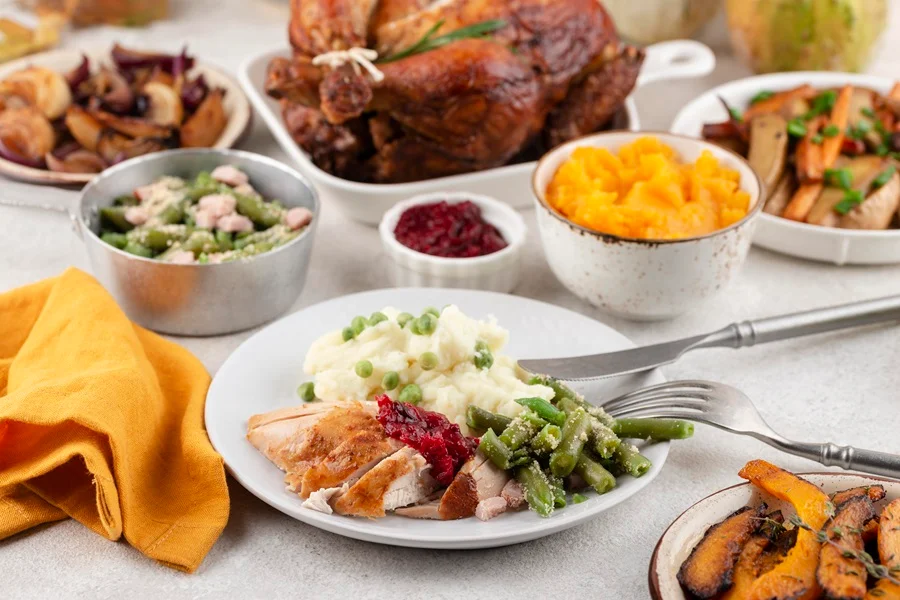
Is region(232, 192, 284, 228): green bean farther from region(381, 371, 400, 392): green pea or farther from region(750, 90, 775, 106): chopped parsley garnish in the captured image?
region(750, 90, 775, 106): chopped parsley garnish

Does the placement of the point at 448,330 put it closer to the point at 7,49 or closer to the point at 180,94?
the point at 180,94

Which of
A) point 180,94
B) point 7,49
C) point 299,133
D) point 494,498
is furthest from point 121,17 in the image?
point 494,498

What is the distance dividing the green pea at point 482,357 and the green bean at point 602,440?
0.35 m

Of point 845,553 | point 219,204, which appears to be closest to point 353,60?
point 219,204

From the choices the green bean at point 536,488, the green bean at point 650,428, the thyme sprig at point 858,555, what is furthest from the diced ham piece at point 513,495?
the thyme sprig at point 858,555

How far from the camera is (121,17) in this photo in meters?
5.82

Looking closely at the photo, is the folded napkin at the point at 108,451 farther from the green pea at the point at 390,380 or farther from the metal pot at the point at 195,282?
the green pea at the point at 390,380

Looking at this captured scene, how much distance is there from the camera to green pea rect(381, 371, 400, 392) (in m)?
2.72

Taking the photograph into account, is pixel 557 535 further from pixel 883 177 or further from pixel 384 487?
pixel 883 177

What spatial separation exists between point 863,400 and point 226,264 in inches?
79.8

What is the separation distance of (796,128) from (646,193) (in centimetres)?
111

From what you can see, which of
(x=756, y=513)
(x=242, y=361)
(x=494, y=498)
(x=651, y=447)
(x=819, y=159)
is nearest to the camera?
(x=756, y=513)

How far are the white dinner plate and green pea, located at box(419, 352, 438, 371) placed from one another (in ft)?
1.38

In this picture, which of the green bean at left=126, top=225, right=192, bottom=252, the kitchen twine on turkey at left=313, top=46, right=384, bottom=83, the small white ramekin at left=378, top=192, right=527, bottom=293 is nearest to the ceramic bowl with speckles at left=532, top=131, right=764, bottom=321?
the small white ramekin at left=378, top=192, right=527, bottom=293
